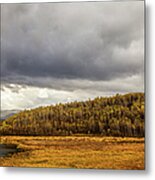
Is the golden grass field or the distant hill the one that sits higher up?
the distant hill

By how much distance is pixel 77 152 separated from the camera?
6.65 ft

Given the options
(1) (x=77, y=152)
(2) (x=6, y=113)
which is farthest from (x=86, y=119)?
(2) (x=6, y=113)

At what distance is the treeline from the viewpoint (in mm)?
1997

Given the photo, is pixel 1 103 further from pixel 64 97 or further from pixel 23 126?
pixel 64 97

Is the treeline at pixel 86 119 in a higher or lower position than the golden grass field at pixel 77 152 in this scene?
higher

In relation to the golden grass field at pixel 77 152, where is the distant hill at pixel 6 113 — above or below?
above

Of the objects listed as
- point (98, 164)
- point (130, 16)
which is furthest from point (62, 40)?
point (98, 164)

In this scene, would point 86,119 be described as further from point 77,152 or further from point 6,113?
point 6,113

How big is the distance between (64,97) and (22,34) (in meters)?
0.31

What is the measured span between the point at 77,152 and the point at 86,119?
0.14m

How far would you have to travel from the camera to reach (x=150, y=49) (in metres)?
2.00

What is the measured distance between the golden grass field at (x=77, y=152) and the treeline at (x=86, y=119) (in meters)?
0.03

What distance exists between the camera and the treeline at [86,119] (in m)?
2.00

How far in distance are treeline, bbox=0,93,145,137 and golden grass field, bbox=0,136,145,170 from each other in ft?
0.09
